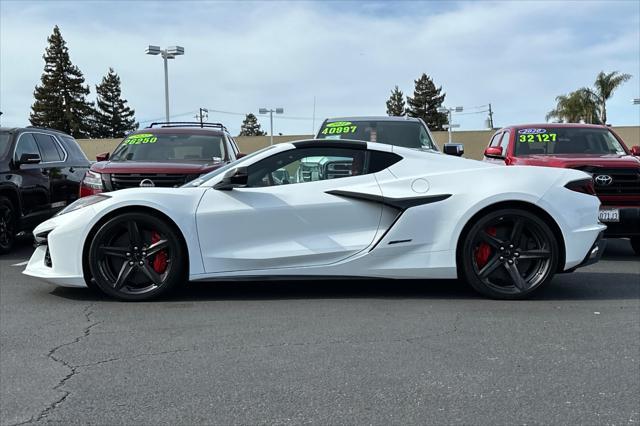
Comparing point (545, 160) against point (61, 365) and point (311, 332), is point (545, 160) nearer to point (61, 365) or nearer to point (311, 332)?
point (311, 332)

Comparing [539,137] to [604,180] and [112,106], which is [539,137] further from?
[112,106]

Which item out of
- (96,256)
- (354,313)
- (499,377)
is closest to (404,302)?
(354,313)

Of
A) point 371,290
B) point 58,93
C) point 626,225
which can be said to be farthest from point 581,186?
point 58,93

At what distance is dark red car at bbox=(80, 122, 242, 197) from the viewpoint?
7.41 metres

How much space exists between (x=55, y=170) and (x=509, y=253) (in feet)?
23.8

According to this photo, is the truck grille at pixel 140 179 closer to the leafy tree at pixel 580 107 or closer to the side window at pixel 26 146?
the side window at pixel 26 146

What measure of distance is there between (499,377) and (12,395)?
2724mm

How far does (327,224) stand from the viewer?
5309mm

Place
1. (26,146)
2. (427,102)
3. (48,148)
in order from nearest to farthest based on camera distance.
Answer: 1. (26,146)
2. (48,148)
3. (427,102)

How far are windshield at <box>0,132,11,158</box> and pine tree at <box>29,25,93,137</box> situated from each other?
202 feet

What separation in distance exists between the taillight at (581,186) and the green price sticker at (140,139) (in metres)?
5.81

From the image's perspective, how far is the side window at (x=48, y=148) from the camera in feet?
31.4

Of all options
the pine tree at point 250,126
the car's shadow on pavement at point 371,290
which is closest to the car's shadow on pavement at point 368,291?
the car's shadow on pavement at point 371,290

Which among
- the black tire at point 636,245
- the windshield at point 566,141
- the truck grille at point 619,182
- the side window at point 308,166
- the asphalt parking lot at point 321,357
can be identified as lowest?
the asphalt parking lot at point 321,357
